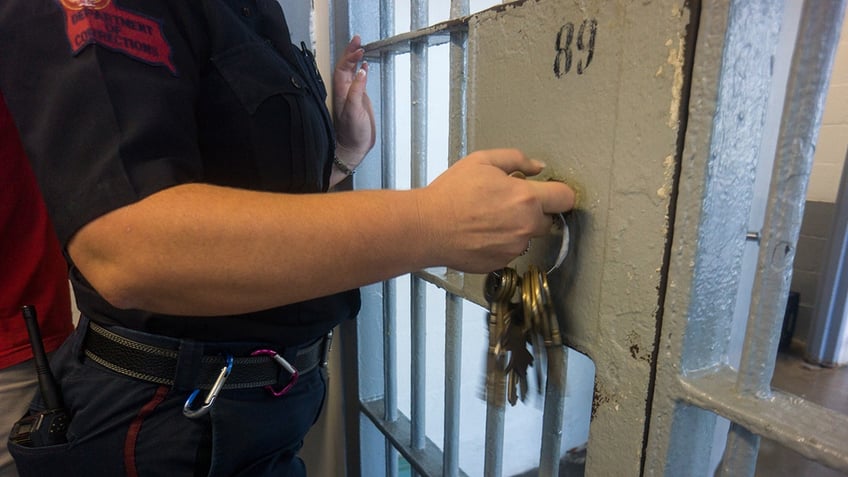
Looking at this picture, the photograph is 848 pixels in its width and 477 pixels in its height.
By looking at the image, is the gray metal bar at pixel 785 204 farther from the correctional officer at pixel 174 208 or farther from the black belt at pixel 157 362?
the black belt at pixel 157 362

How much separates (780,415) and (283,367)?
0.58 meters

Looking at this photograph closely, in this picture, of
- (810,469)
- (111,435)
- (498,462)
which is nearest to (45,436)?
(111,435)

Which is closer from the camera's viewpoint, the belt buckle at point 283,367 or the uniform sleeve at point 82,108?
the uniform sleeve at point 82,108

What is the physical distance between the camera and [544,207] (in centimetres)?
45

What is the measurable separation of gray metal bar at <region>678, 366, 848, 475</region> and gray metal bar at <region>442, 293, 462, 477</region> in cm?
38

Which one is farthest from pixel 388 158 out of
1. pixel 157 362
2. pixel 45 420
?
pixel 45 420

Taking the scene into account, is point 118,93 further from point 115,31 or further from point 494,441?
point 494,441

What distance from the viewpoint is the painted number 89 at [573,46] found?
44 centimetres

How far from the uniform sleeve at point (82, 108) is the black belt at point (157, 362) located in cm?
24

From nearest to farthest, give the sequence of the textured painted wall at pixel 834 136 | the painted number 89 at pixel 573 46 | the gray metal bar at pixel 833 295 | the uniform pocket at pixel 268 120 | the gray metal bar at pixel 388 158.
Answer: the painted number 89 at pixel 573 46, the uniform pocket at pixel 268 120, the gray metal bar at pixel 388 158, the gray metal bar at pixel 833 295, the textured painted wall at pixel 834 136

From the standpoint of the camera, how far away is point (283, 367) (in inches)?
27.5

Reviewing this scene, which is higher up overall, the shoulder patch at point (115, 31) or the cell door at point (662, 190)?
the shoulder patch at point (115, 31)

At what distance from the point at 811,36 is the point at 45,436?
0.86 metres

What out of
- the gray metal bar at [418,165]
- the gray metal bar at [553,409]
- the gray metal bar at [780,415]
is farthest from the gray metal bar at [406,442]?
the gray metal bar at [780,415]
